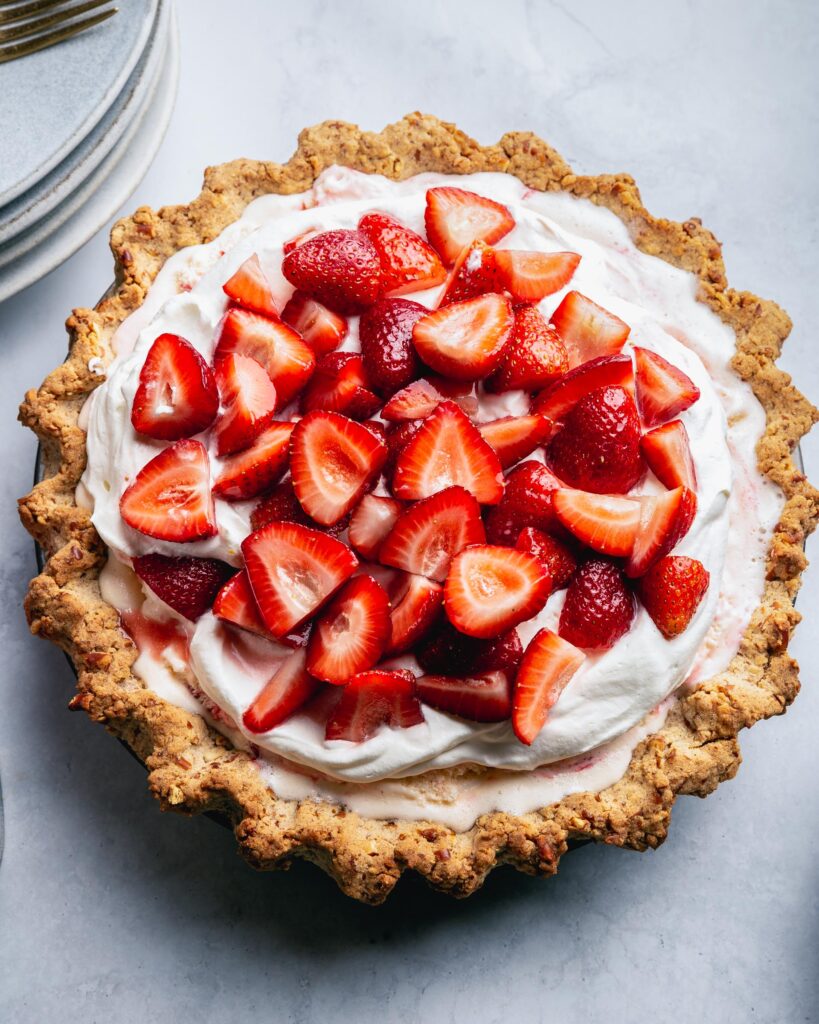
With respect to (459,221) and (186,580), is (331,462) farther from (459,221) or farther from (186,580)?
(459,221)

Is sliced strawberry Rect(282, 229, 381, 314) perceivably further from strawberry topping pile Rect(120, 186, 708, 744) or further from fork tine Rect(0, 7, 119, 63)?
fork tine Rect(0, 7, 119, 63)

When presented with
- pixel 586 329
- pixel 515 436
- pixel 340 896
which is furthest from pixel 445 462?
pixel 340 896

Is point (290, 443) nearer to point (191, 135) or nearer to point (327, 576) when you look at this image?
point (327, 576)

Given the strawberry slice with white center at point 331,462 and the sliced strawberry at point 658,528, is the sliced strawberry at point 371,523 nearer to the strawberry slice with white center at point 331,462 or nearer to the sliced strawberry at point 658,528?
the strawberry slice with white center at point 331,462

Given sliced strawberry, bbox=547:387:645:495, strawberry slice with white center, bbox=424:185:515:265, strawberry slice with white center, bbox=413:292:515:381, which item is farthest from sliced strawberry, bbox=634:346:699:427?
strawberry slice with white center, bbox=424:185:515:265

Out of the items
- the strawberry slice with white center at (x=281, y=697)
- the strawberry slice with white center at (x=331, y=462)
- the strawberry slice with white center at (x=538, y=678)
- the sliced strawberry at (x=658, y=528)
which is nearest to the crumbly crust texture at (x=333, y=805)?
the strawberry slice with white center at (x=281, y=697)

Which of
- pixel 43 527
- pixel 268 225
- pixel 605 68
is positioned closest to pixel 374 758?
pixel 43 527
